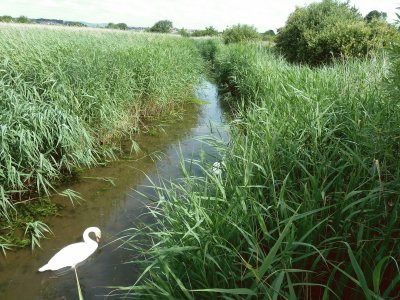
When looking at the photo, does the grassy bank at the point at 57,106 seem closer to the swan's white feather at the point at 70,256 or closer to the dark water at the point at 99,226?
the dark water at the point at 99,226

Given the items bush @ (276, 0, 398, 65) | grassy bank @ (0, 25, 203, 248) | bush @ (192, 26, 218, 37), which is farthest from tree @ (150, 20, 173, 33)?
grassy bank @ (0, 25, 203, 248)

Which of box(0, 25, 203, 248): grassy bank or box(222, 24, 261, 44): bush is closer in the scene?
box(0, 25, 203, 248): grassy bank

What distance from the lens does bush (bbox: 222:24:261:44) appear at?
27.0 metres

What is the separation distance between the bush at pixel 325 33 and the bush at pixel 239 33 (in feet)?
41.1

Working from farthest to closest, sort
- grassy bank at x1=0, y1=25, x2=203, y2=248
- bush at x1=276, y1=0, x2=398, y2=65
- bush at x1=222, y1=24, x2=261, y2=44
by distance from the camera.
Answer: bush at x1=222, y1=24, x2=261, y2=44
bush at x1=276, y1=0, x2=398, y2=65
grassy bank at x1=0, y1=25, x2=203, y2=248

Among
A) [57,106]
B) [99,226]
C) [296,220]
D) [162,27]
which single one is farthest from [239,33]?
[296,220]

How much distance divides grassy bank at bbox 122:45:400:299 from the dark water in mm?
501

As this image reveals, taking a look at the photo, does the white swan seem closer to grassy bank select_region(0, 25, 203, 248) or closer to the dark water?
the dark water

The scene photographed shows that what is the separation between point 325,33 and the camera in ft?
36.8

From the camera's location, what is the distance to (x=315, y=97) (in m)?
4.10

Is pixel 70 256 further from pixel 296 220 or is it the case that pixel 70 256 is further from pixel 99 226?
pixel 296 220

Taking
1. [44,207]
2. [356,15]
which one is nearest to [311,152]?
[44,207]

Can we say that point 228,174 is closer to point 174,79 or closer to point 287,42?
point 174,79

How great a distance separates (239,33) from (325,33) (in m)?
17.3
